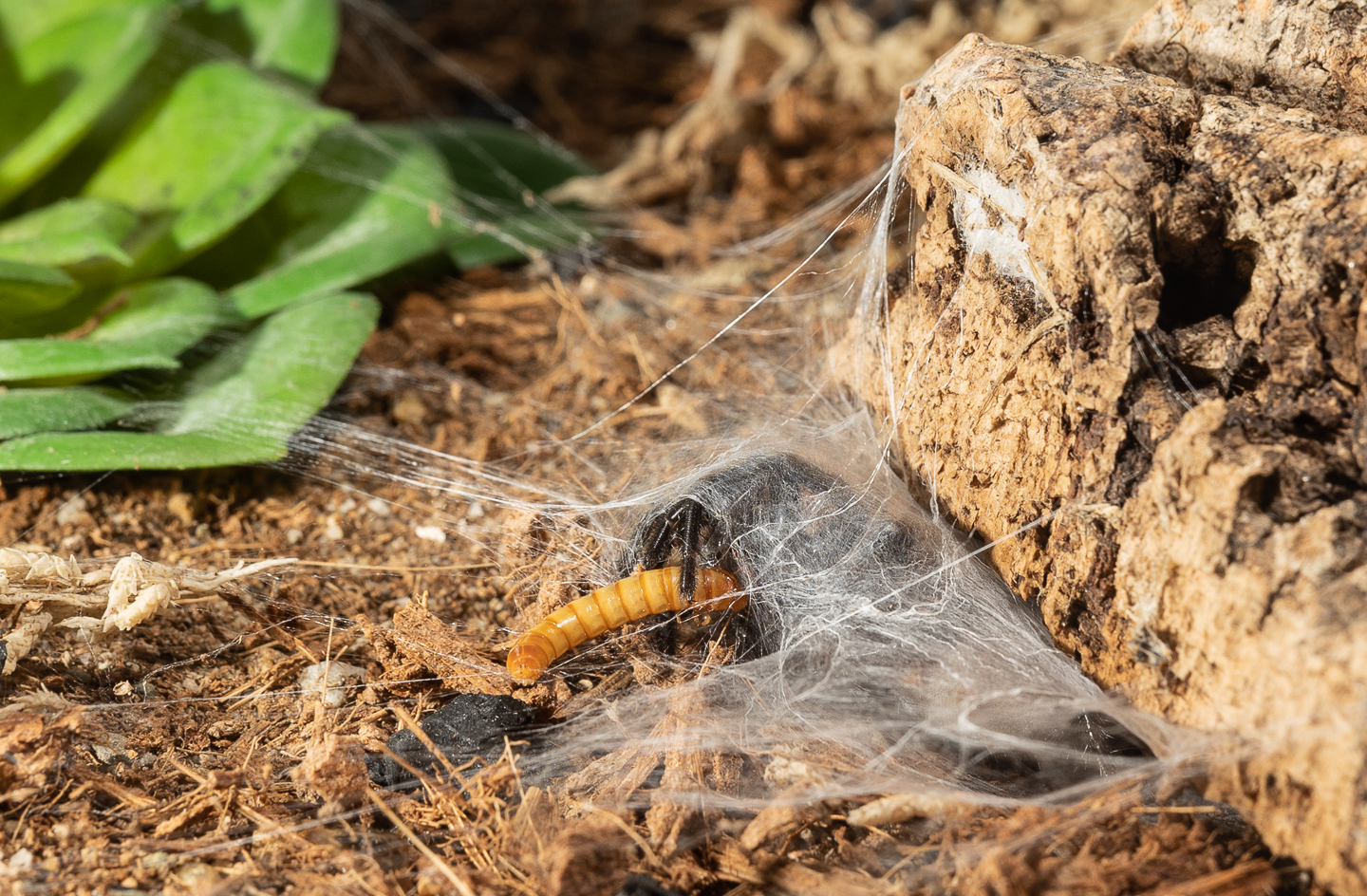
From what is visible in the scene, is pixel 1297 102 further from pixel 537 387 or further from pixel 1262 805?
pixel 537 387

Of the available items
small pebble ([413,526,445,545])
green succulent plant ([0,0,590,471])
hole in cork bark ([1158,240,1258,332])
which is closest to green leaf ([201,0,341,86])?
green succulent plant ([0,0,590,471])

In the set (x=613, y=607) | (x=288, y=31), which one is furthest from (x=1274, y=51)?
(x=288, y=31)

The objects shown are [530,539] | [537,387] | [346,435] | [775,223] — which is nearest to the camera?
[530,539]

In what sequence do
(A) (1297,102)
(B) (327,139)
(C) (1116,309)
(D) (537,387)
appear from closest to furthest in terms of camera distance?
1. (C) (1116,309)
2. (A) (1297,102)
3. (D) (537,387)
4. (B) (327,139)

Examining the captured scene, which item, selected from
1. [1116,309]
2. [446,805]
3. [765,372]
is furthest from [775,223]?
[446,805]

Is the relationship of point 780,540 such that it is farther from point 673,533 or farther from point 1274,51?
point 1274,51

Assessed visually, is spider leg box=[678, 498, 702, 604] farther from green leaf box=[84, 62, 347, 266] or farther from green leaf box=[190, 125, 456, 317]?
green leaf box=[84, 62, 347, 266]

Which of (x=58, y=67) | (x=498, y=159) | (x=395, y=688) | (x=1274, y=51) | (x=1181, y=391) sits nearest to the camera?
(x=1181, y=391)
